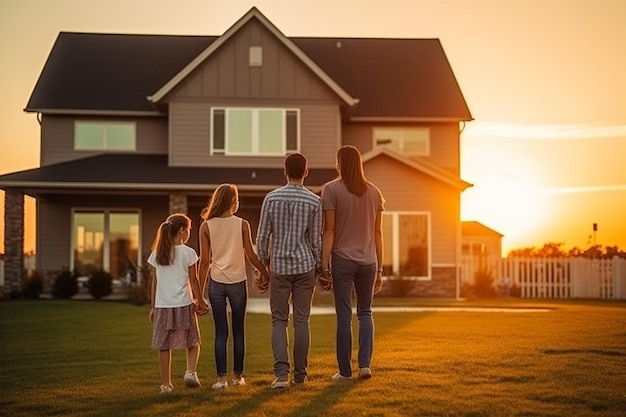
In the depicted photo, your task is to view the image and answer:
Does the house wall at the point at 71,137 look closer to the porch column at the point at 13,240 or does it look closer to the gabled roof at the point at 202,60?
the gabled roof at the point at 202,60

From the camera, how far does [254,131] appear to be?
27.7 meters

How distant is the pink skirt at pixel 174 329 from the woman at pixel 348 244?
52.5 inches

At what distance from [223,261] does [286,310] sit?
0.72m

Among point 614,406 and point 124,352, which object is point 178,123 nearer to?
point 124,352

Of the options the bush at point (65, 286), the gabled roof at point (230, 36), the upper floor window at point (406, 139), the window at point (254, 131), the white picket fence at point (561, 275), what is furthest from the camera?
the white picket fence at point (561, 275)

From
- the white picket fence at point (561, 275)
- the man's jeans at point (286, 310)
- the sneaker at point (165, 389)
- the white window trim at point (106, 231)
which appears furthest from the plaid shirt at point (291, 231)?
the white picket fence at point (561, 275)

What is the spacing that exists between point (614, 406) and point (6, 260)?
2105 cm

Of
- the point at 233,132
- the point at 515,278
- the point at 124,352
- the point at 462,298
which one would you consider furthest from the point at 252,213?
the point at 124,352

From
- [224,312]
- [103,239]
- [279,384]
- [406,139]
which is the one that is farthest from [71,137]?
[279,384]

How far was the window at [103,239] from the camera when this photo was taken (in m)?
28.6

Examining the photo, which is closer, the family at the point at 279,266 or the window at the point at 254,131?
the family at the point at 279,266

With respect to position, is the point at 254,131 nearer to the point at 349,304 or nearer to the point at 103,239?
the point at 103,239

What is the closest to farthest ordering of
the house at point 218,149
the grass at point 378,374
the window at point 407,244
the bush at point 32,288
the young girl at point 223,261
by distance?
the grass at point 378,374, the young girl at point 223,261, the bush at point 32,288, the house at point 218,149, the window at point 407,244

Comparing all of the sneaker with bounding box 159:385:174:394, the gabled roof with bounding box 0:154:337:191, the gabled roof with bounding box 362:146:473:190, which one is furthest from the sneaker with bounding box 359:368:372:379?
the gabled roof with bounding box 362:146:473:190
